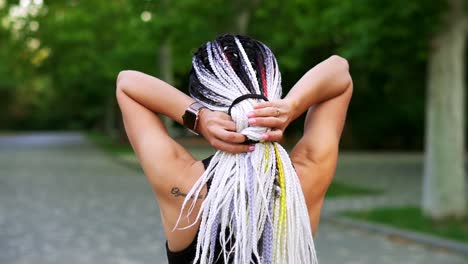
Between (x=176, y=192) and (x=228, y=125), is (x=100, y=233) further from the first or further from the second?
(x=228, y=125)

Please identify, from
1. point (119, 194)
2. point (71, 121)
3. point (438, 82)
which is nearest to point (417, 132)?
point (119, 194)

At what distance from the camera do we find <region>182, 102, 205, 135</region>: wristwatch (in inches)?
79.8

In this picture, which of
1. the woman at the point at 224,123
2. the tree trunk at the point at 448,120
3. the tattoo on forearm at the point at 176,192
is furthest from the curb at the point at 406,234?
the tattoo on forearm at the point at 176,192

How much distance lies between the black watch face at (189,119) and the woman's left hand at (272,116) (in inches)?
8.1

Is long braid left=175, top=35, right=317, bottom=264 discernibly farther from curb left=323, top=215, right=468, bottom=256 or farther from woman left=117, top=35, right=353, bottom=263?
curb left=323, top=215, right=468, bottom=256

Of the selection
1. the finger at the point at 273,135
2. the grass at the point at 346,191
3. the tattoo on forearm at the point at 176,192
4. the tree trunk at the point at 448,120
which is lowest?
the grass at the point at 346,191

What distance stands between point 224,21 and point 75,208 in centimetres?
593

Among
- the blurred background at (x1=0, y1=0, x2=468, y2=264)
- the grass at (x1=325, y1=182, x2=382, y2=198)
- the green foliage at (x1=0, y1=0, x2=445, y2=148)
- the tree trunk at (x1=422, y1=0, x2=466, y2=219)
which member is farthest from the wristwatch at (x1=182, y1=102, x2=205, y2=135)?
the grass at (x1=325, y1=182, x2=382, y2=198)

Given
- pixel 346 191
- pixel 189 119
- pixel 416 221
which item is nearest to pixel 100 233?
pixel 416 221

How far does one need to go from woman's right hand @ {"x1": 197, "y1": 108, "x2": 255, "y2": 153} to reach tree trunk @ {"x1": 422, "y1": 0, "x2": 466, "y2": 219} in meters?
9.40

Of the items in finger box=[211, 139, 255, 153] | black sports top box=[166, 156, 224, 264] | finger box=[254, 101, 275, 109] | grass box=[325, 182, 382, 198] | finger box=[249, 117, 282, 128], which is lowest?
grass box=[325, 182, 382, 198]

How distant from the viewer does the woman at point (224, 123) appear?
1932mm

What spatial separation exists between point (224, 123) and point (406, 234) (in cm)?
854

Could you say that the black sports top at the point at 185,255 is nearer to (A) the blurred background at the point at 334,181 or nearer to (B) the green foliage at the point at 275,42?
(A) the blurred background at the point at 334,181
